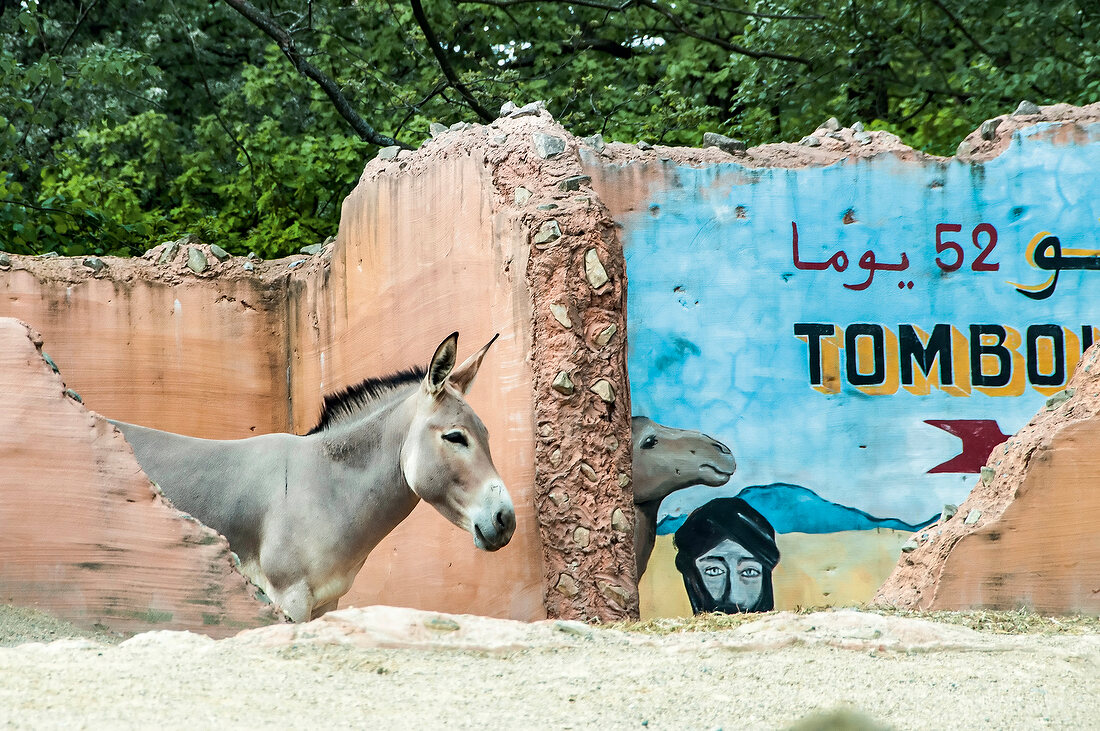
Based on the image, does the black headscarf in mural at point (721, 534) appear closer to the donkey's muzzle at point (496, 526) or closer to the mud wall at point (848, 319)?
the mud wall at point (848, 319)

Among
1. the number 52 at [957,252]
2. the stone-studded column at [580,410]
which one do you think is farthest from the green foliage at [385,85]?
the stone-studded column at [580,410]

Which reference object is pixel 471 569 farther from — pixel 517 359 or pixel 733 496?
pixel 733 496

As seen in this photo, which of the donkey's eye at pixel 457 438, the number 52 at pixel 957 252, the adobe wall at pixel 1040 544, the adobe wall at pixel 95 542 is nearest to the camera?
the adobe wall at pixel 95 542

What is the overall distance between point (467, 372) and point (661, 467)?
1.57m

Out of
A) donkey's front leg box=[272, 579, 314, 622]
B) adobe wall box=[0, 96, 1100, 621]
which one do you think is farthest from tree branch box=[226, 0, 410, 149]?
donkey's front leg box=[272, 579, 314, 622]

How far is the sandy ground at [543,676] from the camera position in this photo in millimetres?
3441

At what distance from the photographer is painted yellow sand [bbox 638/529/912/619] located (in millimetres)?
7203

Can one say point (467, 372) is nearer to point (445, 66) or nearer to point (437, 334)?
point (437, 334)

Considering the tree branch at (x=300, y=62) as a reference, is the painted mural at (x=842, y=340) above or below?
below

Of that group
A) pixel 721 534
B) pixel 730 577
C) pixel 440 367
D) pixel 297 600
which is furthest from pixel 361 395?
pixel 730 577

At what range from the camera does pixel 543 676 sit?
3.92 metres

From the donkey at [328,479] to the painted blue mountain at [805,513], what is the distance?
1817mm

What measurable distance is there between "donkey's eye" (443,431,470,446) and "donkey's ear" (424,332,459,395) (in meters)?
0.22

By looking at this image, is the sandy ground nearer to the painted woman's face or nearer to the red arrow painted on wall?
the painted woman's face
